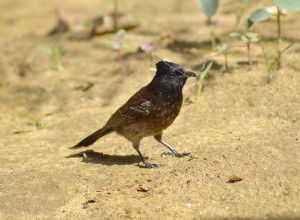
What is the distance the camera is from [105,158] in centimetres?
513

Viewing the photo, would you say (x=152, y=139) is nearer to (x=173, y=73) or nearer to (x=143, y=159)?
(x=143, y=159)

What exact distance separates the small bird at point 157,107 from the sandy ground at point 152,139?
0.27m

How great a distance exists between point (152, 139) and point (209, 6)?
163 centimetres

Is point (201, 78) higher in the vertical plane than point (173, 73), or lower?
lower

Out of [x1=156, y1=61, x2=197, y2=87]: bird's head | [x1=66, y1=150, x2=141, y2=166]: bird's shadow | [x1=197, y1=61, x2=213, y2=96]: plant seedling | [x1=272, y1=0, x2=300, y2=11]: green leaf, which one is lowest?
[x1=66, y1=150, x2=141, y2=166]: bird's shadow

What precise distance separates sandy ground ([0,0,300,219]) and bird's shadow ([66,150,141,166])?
0.03 feet

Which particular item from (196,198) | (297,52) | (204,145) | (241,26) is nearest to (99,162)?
(204,145)

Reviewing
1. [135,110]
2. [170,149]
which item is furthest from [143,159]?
[135,110]

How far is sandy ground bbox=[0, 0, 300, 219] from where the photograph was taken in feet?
13.0

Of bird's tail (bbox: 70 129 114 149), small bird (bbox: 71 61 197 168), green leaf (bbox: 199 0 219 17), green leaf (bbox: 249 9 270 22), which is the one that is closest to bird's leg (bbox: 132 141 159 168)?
small bird (bbox: 71 61 197 168)

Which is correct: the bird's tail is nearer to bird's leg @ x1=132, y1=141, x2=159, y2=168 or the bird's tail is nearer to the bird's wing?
the bird's wing

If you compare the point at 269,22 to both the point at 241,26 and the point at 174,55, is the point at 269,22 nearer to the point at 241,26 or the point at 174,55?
the point at 241,26

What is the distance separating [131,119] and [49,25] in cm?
482

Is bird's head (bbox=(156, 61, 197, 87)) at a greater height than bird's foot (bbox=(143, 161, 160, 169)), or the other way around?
bird's head (bbox=(156, 61, 197, 87))
